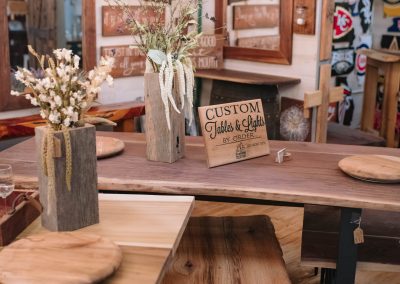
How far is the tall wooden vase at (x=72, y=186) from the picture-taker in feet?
5.30

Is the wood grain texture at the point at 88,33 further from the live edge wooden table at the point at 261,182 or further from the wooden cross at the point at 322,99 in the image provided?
the live edge wooden table at the point at 261,182

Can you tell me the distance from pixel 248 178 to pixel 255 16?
3039 millimetres

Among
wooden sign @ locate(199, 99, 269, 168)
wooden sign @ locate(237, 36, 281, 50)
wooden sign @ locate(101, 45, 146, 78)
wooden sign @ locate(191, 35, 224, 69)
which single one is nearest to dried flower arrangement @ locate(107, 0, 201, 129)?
wooden sign @ locate(199, 99, 269, 168)

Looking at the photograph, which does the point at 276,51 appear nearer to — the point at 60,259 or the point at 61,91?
the point at 61,91

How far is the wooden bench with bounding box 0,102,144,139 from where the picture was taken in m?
3.74

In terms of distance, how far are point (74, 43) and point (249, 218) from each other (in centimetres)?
244

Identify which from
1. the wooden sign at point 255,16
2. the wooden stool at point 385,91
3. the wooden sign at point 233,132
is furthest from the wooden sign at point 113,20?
the wooden stool at point 385,91

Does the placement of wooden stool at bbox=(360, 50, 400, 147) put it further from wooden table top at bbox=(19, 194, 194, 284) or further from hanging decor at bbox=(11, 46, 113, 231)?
hanging decor at bbox=(11, 46, 113, 231)

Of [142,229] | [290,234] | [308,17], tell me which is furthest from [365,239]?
[308,17]

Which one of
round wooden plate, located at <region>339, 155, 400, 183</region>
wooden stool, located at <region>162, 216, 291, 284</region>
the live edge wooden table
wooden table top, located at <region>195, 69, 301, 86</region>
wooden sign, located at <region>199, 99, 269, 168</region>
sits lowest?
wooden stool, located at <region>162, 216, 291, 284</region>

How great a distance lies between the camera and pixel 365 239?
235 cm

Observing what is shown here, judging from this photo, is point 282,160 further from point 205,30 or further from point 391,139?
point 391,139

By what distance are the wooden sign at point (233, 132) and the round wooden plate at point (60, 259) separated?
0.85m

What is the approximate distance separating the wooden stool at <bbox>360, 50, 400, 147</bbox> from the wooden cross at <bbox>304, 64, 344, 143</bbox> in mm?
1182
